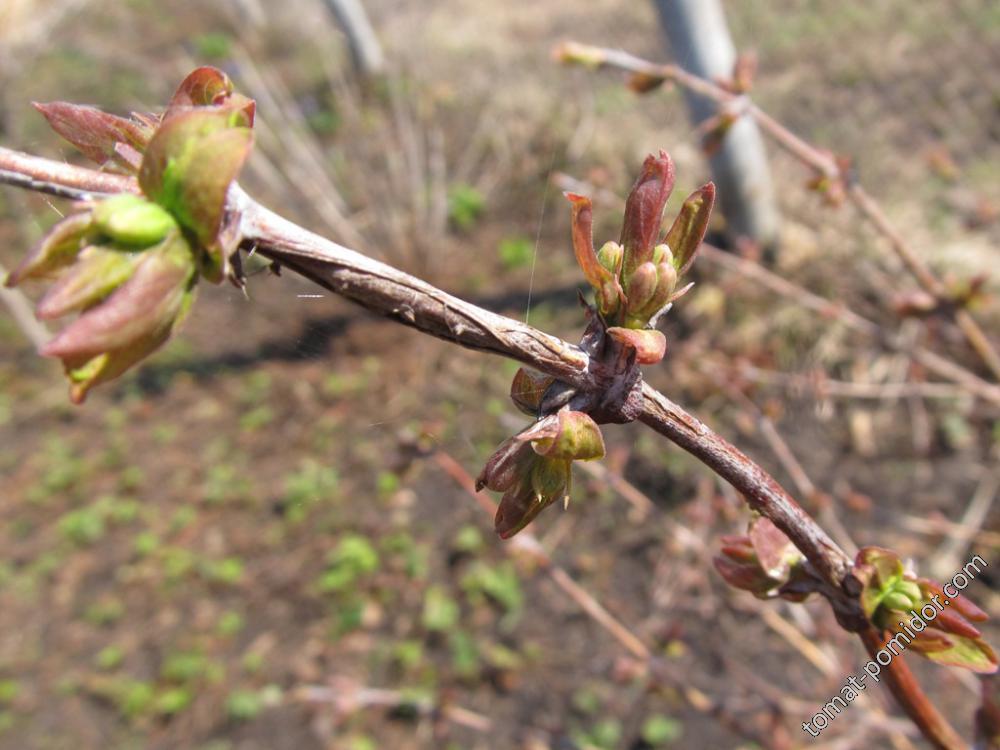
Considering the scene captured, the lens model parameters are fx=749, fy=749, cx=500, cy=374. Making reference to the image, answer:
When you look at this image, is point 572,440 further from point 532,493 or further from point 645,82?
point 645,82

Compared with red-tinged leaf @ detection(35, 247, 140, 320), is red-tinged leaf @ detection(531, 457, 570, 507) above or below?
below

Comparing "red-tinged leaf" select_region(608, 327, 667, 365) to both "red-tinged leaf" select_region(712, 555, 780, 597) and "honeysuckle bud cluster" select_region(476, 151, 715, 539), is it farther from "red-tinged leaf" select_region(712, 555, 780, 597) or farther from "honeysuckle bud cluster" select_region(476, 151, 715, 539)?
"red-tinged leaf" select_region(712, 555, 780, 597)

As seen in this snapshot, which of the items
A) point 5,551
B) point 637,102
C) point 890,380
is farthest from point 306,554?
point 637,102

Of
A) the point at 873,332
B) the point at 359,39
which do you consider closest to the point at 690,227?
Answer: the point at 873,332

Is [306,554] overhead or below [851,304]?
below

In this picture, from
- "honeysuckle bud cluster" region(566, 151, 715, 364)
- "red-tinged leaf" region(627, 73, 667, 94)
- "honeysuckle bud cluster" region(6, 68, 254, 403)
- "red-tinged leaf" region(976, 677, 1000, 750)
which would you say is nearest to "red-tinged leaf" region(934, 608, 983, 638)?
"red-tinged leaf" region(976, 677, 1000, 750)

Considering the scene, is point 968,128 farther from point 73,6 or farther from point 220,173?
point 73,6
